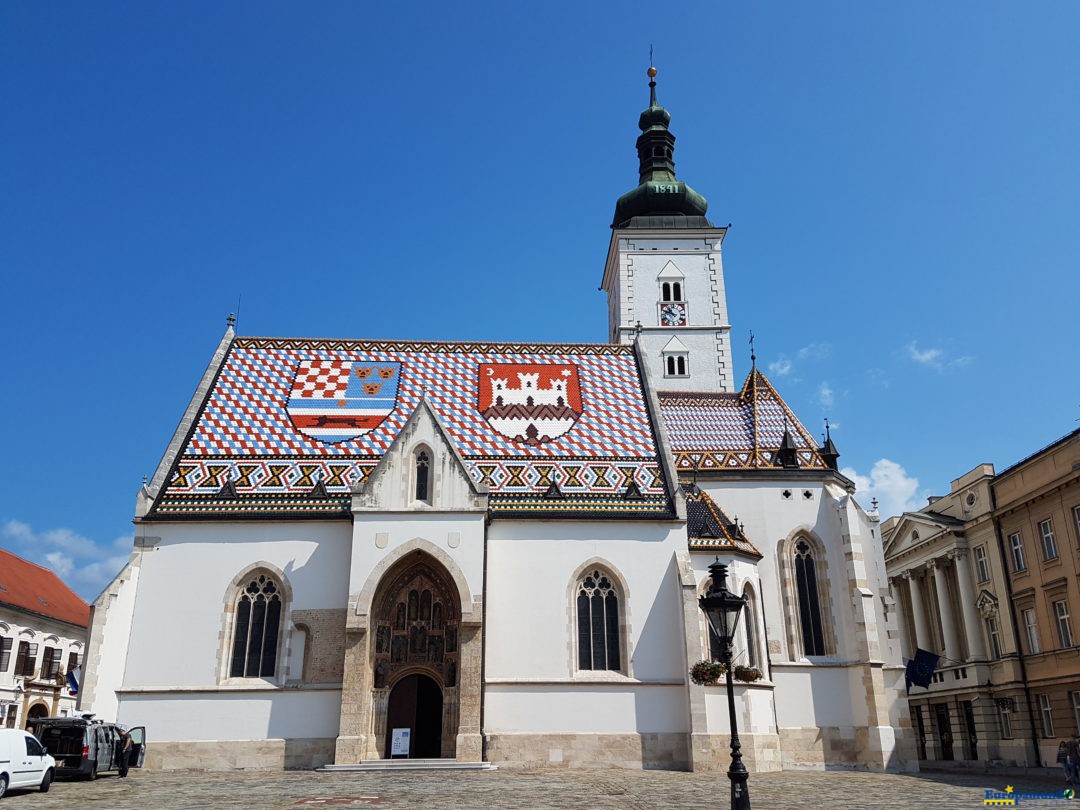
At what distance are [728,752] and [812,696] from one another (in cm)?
569

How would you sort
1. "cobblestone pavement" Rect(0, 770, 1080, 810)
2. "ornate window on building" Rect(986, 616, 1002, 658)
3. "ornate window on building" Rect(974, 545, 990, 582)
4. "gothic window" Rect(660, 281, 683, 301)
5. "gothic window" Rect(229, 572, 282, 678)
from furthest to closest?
1. "gothic window" Rect(660, 281, 683, 301)
2. "ornate window on building" Rect(974, 545, 990, 582)
3. "ornate window on building" Rect(986, 616, 1002, 658)
4. "gothic window" Rect(229, 572, 282, 678)
5. "cobblestone pavement" Rect(0, 770, 1080, 810)

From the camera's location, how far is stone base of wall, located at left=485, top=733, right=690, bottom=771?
24.9 meters

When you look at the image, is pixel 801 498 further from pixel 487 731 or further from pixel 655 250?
pixel 655 250

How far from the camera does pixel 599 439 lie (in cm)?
3052

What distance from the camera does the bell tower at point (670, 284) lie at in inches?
1676

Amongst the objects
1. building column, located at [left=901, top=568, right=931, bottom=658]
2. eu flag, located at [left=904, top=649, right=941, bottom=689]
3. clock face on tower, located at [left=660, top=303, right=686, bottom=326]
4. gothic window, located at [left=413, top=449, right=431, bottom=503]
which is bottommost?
eu flag, located at [left=904, top=649, right=941, bottom=689]

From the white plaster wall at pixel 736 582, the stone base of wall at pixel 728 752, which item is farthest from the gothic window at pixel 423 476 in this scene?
the stone base of wall at pixel 728 752

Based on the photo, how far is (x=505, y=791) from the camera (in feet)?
58.5

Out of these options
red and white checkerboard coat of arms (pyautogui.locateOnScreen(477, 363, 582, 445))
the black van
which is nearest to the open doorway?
the black van

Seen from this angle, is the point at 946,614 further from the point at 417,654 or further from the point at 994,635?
the point at 417,654

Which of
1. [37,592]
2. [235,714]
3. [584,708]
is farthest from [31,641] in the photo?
[584,708]

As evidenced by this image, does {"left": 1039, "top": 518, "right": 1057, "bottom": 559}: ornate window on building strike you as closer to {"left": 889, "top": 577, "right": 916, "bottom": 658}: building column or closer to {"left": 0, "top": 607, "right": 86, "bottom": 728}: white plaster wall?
{"left": 889, "top": 577, "right": 916, "bottom": 658}: building column

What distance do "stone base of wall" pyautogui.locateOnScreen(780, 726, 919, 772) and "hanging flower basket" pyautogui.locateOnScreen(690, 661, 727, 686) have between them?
17.8ft

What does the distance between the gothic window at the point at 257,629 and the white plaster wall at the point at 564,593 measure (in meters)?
6.36
